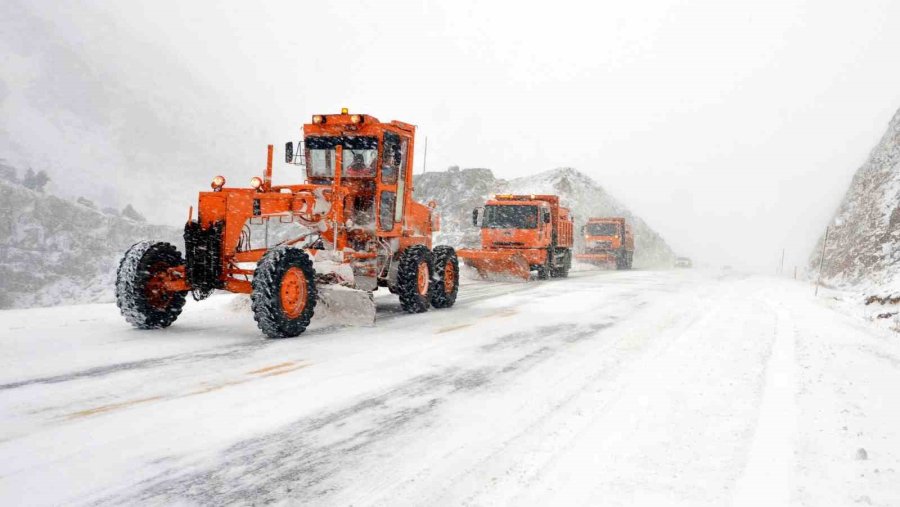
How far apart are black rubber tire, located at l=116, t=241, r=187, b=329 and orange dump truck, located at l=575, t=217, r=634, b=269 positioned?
3092 cm

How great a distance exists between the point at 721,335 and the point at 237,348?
239 inches

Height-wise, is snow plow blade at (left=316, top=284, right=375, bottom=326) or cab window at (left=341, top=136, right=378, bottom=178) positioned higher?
cab window at (left=341, top=136, right=378, bottom=178)

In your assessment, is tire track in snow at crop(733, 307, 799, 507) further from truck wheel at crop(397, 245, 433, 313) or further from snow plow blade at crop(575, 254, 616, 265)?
snow plow blade at crop(575, 254, 616, 265)

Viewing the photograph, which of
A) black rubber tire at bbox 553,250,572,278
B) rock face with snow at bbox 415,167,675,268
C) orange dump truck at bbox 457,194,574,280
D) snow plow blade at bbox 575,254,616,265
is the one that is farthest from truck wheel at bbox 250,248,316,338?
rock face with snow at bbox 415,167,675,268

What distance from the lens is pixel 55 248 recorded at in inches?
2286

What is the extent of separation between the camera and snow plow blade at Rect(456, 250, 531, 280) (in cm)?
1934

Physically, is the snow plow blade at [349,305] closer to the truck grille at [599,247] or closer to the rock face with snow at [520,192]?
the truck grille at [599,247]

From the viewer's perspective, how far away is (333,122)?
945 cm

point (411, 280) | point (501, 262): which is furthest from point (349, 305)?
point (501, 262)

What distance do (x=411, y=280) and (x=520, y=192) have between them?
4862 centimetres

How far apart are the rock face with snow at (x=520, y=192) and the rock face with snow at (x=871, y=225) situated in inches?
843

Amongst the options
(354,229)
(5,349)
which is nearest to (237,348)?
(5,349)

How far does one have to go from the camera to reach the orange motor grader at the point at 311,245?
23.6ft

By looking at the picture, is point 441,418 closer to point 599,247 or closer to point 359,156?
point 359,156
